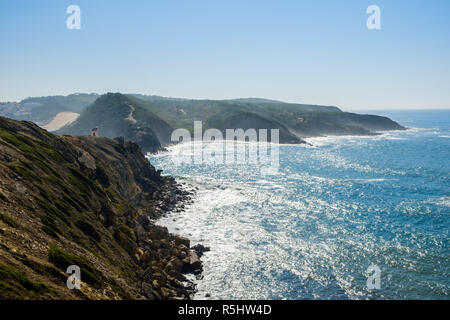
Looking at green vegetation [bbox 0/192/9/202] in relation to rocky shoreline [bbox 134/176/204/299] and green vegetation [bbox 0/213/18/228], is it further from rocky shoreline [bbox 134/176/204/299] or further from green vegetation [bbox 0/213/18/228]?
rocky shoreline [bbox 134/176/204/299]

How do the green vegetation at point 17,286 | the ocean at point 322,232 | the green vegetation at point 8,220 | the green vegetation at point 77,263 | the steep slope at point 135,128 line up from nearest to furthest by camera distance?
the green vegetation at point 17,286
the green vegetation at point 8,220
the green vegetation at point 77,263
the ocean at point 322,232
the steep slope at point 135,128

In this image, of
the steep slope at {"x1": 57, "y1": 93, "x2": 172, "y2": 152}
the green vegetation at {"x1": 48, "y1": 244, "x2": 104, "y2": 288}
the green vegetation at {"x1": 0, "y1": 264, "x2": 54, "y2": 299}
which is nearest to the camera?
the green vegetation at {"x1": 0, "y1": 264, "x2": 54, "y2": 299}

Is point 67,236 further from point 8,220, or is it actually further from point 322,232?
point 322,232

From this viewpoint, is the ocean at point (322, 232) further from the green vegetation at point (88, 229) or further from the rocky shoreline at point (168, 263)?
the green vegetation at point (88, 229)

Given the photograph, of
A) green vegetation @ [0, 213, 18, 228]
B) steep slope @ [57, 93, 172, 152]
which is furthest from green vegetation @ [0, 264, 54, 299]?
steep slope @ [57, 93, 172, 152]

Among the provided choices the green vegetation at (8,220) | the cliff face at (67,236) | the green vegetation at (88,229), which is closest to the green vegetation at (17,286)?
the cliff face at (67,236)

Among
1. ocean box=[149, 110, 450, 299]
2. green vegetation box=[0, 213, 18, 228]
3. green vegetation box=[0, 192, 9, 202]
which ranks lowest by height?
ocean box=[149, 110, 450, 299]

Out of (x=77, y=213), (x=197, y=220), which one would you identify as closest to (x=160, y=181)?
(x=197, y=220)

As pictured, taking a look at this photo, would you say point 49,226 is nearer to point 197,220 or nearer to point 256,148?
point 197,220
